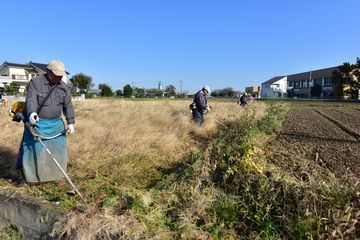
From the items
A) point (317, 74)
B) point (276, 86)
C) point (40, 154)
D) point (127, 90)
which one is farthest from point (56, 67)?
point (276, 86)

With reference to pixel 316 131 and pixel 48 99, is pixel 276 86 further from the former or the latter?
pixel 48 99

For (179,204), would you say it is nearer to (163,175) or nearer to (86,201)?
(86,201)

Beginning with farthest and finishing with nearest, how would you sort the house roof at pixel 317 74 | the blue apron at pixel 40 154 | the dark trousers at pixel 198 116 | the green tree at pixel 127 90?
1. the house roof at pixel 317 74
2. the green tree at pixel 127 90
3. the dark trousers at pixel 198 116
4. the blue apron at pixel 40 154

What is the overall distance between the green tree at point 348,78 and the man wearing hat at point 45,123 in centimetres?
4753

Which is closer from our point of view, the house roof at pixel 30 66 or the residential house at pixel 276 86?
the house roof at pixel 30 66

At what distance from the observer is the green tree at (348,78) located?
1777 inches

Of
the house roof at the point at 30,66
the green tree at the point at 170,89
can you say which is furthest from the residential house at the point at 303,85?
the house roof at the point at 30,66

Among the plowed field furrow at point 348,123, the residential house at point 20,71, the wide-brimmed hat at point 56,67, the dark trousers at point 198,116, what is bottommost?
the plowed field furrow at point 348,123

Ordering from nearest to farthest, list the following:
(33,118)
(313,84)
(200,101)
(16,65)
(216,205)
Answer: (216,205), (33,118), (200,101), (16,65), (313,84)

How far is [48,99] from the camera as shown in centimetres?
436

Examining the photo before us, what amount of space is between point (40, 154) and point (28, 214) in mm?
905

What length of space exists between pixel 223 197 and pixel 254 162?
2.32ft

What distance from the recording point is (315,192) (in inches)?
115

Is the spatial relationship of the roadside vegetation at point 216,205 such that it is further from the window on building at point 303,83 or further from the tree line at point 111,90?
the window on building at point 303,83
